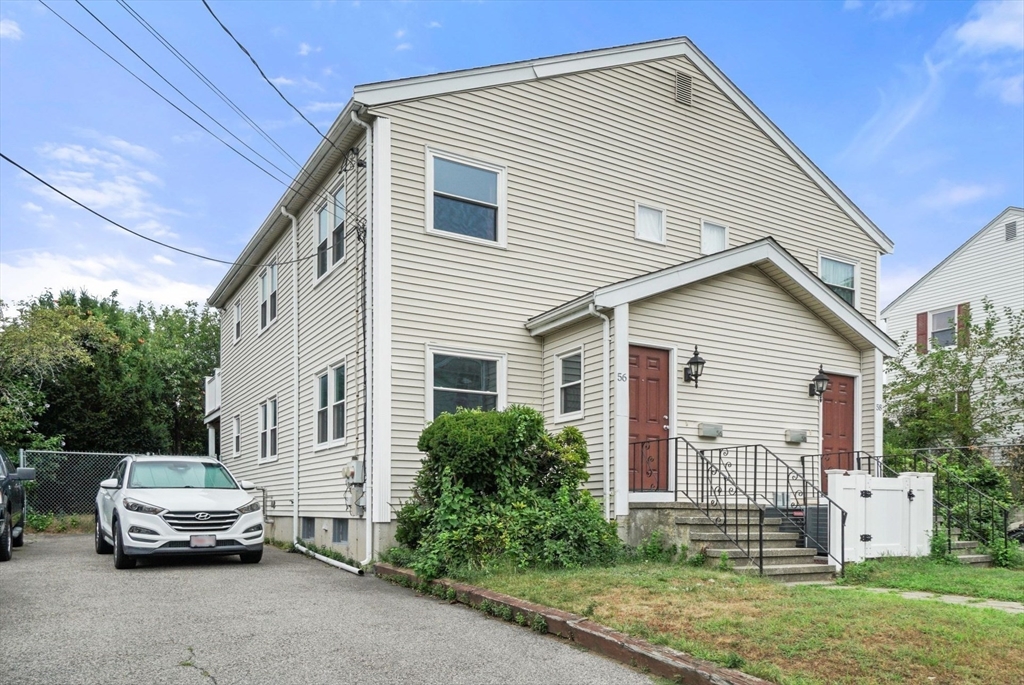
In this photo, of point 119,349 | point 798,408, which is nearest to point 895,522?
point 798,408

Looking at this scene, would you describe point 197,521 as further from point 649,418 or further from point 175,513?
point 649,418

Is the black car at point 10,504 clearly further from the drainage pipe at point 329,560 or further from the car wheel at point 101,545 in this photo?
the drainage pipe at point 329,560

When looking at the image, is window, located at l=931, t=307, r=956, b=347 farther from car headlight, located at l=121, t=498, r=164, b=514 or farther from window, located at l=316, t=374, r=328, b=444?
car headlight, located at l=121, t=498, r=164, b=514

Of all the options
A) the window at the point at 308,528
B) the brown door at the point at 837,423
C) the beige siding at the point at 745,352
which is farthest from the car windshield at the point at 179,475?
the brown door at the point at 837,423

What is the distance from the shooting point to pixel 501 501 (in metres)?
10.4

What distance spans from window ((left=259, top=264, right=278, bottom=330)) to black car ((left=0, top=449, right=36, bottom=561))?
20.5 feet

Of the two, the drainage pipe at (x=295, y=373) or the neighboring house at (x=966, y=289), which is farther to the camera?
the neighboring house at (x=966, y=289)

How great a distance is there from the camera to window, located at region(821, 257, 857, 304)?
17438 mm

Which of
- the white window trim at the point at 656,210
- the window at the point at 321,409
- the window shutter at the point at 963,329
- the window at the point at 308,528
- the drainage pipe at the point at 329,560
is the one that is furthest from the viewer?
the window shutter at the point at 963,329

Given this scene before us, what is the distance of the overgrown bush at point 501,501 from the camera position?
9828mm

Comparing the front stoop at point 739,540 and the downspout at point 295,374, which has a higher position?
the downspout at point 295,374

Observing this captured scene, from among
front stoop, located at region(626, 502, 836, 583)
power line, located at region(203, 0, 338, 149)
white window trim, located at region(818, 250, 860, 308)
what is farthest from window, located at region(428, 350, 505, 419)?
white window trim, located at region(818, 250, 860, 308)

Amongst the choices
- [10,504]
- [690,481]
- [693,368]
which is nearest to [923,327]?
[693,368]

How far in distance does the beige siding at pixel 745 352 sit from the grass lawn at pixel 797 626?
14.9ft
